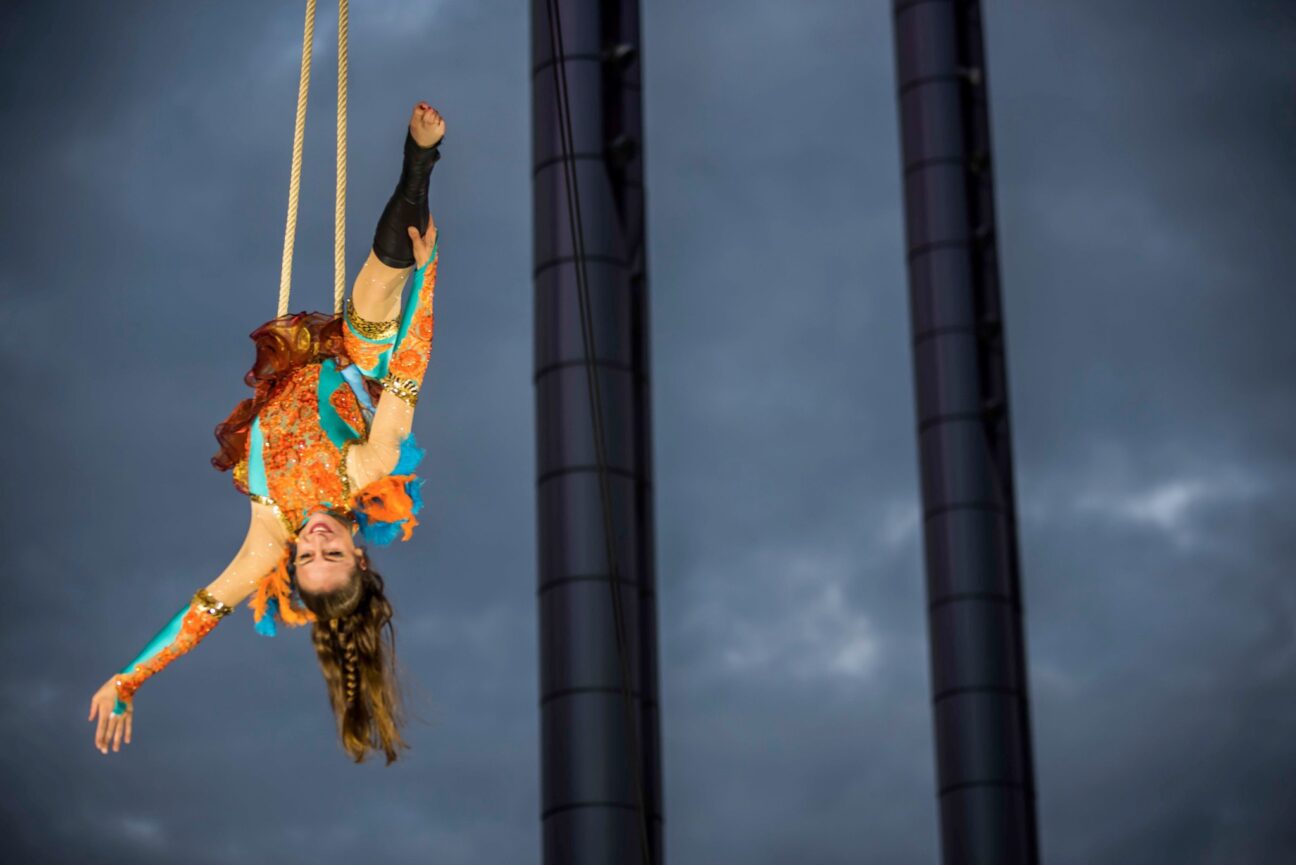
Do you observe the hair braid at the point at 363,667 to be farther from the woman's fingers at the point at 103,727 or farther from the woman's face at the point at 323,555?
the woman's fingers at the point at 103,727

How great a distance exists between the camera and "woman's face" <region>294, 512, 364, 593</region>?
24.9 feet

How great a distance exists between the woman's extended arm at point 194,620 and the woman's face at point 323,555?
22 cm

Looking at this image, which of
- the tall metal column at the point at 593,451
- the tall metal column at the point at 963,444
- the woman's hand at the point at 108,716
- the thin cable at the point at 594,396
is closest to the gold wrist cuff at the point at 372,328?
the woman's hand at the point at 108,716

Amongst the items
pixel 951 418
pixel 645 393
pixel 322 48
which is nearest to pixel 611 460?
pixel 645 393

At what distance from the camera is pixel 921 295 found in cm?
1369

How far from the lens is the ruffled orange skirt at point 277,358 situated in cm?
786

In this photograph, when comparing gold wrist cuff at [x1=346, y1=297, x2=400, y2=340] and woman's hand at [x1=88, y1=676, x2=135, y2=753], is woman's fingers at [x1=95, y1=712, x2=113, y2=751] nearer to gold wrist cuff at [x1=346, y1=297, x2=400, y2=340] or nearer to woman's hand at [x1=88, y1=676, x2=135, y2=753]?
woman's hand at [x1=88, y1=676, x2=135, y2=753]

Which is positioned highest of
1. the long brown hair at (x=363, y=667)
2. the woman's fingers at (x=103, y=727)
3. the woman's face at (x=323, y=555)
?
the woman's face at (x=323, y=555)

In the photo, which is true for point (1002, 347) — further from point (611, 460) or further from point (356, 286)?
point (356, 286)

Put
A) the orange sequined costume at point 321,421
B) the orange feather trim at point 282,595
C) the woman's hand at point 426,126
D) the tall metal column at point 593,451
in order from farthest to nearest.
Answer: the tall metal column at point 593,451 → the orange feather trim at point 282,595 → the orange sequined costume at point 321,421 → the woman's hand at point 426,126

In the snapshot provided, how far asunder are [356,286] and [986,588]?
633 centimetres

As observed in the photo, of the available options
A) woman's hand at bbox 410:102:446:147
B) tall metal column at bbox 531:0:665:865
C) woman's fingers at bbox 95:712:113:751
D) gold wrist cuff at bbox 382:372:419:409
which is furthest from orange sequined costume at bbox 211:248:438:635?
tall metal column at bbox 531:0:665:865

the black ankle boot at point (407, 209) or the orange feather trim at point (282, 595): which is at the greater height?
the black ankle boot at point (407, 209)

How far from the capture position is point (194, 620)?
7.76 metres
